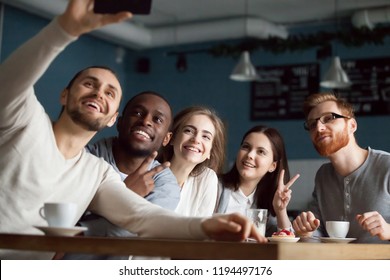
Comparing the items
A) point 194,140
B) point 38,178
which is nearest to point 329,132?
point 194,140

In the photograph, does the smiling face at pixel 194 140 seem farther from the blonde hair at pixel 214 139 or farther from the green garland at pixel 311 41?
the green garland at pixel 311 41

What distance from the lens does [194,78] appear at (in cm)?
688

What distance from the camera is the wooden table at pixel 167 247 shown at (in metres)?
1.09

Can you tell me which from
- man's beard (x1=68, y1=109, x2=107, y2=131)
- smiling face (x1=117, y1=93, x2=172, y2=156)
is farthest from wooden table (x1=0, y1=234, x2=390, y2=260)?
smiling face (x1=117, y1=93, x2=172, y2=156)

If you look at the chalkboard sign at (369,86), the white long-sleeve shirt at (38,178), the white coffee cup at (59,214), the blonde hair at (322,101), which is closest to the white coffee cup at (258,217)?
the white long-sleeve shirt at (38,178)

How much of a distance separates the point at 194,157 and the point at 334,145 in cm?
50

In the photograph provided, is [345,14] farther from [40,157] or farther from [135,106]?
[40,157]

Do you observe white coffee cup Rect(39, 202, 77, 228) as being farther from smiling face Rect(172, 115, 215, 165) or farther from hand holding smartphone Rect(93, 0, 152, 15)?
smiling face Rect(172, 115, 215, 165)

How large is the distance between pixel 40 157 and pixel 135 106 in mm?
622

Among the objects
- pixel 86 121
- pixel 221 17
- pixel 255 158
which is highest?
pixel 221 17

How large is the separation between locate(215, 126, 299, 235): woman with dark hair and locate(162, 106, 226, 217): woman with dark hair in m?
0.14

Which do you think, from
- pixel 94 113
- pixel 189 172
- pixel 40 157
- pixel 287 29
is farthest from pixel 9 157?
pixel 287 29

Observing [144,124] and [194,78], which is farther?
[194,78]

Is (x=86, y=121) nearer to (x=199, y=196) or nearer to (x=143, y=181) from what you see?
(x=143, y=181)
